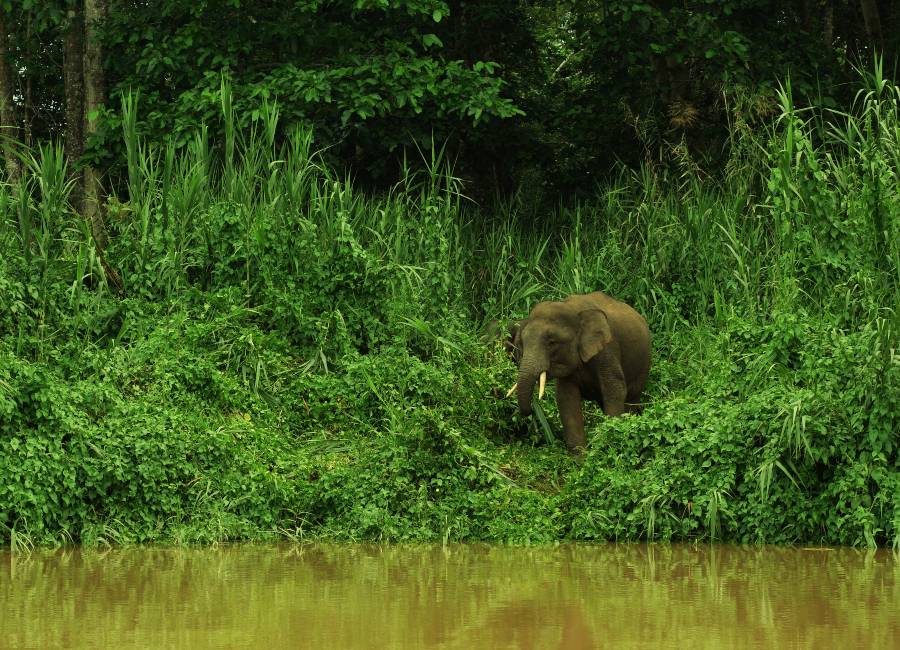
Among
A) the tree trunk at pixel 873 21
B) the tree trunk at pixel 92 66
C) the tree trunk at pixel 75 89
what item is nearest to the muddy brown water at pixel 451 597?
the tree trunk at pixel 92 66

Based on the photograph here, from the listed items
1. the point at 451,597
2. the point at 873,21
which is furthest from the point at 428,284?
the point at 873,21

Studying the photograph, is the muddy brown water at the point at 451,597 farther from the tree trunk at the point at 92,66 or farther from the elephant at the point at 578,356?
the tree trunk at the point at 92,66

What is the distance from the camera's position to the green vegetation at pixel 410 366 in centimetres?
746

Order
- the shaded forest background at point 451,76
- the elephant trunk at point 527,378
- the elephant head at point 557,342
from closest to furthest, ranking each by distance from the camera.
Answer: the elephant trunk at point 527,378 → the elephant head at point 557,342 → the shaded forest background at point 451,76

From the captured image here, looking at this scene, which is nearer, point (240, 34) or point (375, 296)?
point (375, 296)

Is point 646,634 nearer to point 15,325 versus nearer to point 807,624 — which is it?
point 807,624

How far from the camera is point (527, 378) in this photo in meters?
9.08

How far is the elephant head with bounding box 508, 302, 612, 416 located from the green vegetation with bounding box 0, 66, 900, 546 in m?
0.54

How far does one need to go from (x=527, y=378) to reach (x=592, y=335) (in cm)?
61

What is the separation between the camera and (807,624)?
17.2 feet

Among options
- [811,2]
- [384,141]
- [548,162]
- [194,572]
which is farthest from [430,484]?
[811,2]

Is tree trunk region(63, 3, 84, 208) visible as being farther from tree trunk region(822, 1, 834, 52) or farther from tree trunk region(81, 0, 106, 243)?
tree trunk region(822, 1, 834, 52)

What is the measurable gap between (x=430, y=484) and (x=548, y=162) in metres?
8.63

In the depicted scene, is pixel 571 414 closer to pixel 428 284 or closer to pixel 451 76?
pixel 428 284
